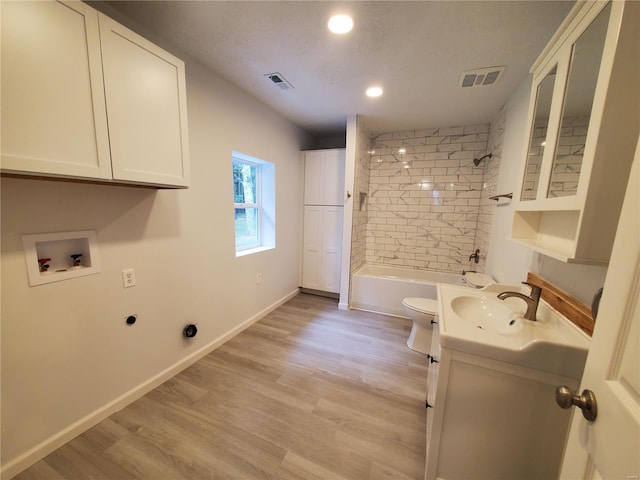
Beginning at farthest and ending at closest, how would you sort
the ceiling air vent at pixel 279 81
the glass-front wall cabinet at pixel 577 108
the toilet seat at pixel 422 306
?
the toilet seat at pixel 422 306 → the ceiling air vent at pixel 279 81 → the glass-front wall cabinet at pixel 577 108

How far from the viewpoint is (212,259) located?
222 cm

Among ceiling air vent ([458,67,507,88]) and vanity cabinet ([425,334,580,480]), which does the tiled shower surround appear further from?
vanity cabinet ([425,334,580,480])

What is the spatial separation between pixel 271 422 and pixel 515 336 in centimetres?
147

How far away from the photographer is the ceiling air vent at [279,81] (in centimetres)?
204

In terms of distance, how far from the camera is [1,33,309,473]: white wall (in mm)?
1182

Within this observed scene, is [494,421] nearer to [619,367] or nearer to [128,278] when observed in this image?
[619,367]

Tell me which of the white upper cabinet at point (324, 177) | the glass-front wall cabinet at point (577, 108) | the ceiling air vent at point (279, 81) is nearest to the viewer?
the glass-front wall cabinet at point (577, 108)

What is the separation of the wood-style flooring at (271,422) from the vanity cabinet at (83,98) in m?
1.48

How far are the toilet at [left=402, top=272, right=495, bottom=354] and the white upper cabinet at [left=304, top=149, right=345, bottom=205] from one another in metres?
1.69

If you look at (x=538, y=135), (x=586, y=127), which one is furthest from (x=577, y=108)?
(x=538, y=135)

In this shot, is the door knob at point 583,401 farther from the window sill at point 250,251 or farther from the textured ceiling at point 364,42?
the window sill at point 250,251

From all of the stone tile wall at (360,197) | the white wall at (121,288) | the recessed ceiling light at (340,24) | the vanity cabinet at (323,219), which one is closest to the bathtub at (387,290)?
the stone tile wall at (360,197)

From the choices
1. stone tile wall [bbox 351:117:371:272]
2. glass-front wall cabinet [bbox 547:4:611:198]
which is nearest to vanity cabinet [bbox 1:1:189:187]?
glass-front wall cabinet [bbox 547:4:611:198]

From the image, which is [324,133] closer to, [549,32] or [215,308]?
[549,32]
